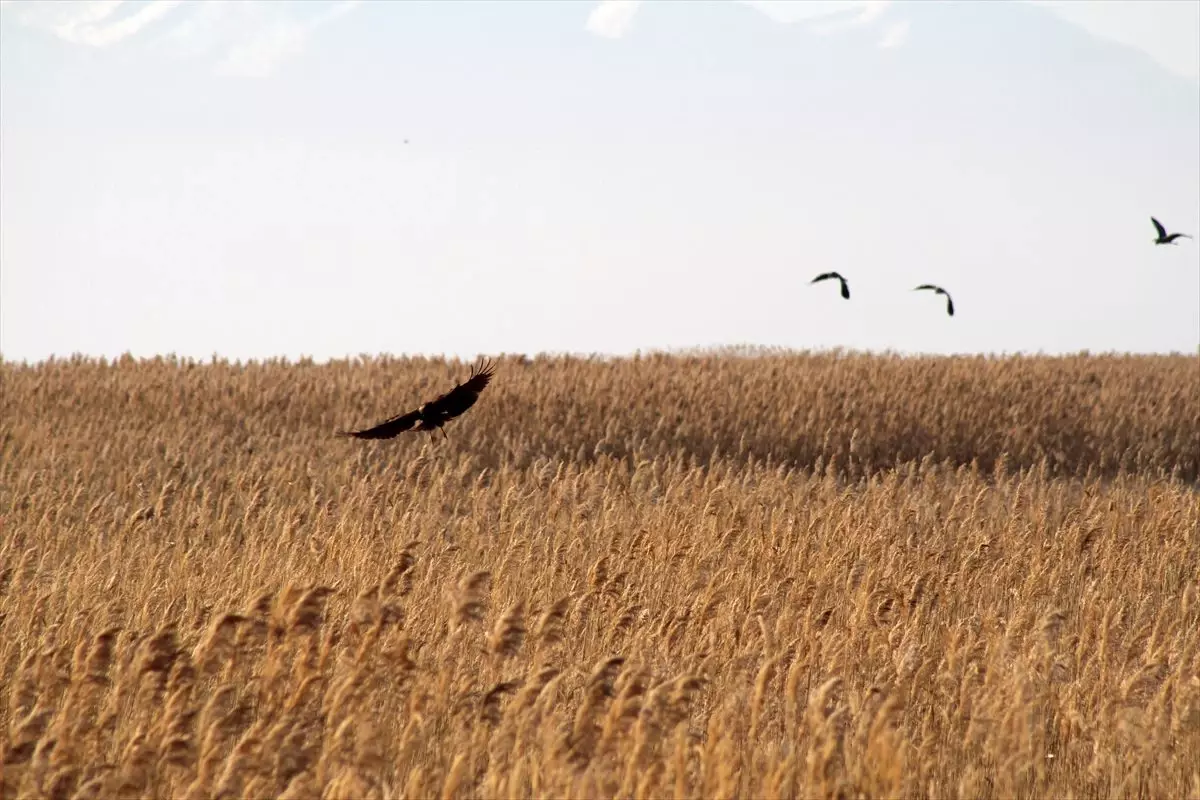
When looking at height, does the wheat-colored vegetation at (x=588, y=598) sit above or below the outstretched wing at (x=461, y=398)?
below

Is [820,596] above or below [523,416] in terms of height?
below

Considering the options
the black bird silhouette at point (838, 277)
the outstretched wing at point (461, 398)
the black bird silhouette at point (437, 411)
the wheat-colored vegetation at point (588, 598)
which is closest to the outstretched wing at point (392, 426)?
the black bird silhouette at point (437, 411)

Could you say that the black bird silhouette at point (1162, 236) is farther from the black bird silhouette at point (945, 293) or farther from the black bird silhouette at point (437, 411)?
the black bird silhouette at point (437, 411)

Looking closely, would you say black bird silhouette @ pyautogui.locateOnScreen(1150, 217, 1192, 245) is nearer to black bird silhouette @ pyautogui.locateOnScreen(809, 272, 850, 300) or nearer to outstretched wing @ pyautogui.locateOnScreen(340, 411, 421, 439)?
black bird silhouette @ pyautogui.locateOnScreen(809, 272, 850, 300)

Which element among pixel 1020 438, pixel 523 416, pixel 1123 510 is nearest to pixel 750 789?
pixel 1123 510

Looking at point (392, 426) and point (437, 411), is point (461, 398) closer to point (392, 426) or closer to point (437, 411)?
point (437, 411)

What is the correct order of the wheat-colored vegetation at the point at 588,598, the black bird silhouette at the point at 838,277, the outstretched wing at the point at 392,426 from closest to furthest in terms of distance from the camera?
the wheat-colored vegetation at the point at 588,598 < the outstretched wing at the point at 392,426 < the black bird silhouette at the point at 838,277

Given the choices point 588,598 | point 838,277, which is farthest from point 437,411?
point 838,277

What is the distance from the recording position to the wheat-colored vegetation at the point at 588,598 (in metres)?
3.38

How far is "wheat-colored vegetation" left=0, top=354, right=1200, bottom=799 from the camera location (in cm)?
338

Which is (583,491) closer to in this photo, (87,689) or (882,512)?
(882,512)

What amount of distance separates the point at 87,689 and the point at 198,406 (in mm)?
12122

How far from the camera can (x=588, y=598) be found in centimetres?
535

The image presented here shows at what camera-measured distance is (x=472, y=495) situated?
9711 millimetres
